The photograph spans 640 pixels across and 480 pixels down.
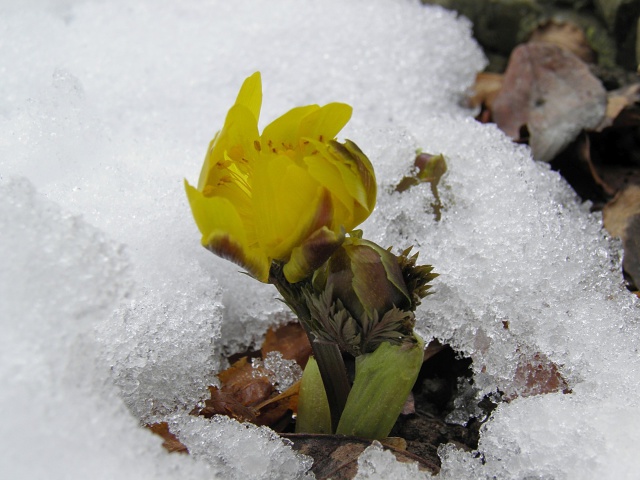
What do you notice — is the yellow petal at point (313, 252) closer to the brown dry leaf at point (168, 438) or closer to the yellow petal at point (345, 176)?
the yellow petal at point (345, 176)

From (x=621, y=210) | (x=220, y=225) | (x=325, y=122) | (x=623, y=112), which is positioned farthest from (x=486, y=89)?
(x=220, y=225)

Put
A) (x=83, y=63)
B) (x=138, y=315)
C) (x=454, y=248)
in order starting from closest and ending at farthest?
(x=138, y=315) < (x=454, y=248) < (x=83, y=63)

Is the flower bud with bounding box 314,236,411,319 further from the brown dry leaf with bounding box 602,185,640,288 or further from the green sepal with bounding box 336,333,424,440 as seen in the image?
the brown dry leaf with bounding box 602,185,640,288

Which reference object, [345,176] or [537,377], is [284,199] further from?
[537,377]

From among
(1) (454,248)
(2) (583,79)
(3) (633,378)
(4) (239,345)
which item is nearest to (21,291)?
(4) (239,345)

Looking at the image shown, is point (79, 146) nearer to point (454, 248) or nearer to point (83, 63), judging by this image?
point (83, 63)

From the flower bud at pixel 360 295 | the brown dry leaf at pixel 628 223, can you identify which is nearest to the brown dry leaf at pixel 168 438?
the flower bud at pixel 360 295
